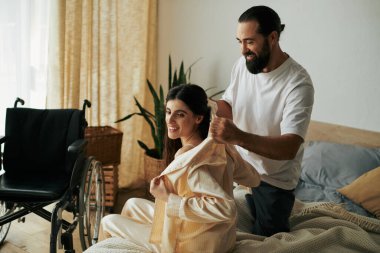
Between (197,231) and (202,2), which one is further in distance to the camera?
(202,2)

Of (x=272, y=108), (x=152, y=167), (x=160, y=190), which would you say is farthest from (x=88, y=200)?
(x=272, y=108)

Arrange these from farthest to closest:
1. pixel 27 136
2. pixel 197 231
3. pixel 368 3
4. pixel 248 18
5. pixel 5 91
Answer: pixel 5 91 → pixel 368 3 → pixel 27 136 → pixel 248 18 → pixel 197 231

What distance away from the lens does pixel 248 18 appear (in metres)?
1.81

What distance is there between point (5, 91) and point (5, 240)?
1.05 m

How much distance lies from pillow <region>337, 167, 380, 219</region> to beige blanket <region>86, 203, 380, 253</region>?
416mm

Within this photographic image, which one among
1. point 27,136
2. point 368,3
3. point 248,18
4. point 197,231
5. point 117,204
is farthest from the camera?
point 117,204

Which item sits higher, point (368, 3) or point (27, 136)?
point (368, 3)

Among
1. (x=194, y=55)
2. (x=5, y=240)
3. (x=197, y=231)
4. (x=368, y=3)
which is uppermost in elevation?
(x=368, y=3)

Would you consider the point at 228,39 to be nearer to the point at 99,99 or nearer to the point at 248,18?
the point at 99,99

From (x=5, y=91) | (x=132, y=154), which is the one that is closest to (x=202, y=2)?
(x=132, y=154)

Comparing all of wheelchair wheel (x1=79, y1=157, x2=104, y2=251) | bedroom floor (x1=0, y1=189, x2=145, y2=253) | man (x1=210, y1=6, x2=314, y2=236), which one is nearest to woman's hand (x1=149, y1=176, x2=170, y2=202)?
man (x1=210, y1=6, x2=314, y2=236)

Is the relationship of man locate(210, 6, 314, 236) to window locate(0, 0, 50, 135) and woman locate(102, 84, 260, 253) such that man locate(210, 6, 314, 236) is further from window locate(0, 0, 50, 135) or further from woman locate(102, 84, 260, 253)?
window locate(0, 0, 50, 135)

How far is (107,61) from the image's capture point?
3465 millimetres

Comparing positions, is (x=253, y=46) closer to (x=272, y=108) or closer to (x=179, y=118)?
(x=272, y=108)
